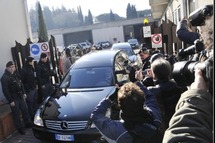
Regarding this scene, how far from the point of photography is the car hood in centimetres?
536

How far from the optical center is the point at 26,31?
10766 mm

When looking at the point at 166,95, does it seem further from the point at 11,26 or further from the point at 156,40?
the point at 11,26

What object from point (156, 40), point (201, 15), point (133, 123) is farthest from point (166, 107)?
point (156, 40)

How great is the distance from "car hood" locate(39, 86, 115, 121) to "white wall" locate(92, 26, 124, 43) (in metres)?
51.7

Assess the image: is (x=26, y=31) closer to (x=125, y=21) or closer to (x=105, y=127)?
(x=105, y=127)

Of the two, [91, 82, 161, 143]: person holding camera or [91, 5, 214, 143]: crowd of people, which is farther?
[91, 82, 161, 143]: person holding camera

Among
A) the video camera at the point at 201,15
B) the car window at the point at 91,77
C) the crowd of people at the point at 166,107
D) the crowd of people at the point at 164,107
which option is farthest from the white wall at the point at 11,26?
the video camera at the point at 201,15

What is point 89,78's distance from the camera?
6.63 meters

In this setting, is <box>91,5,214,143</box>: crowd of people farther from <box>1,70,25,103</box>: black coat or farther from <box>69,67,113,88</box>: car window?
<box>1,70,25,103</box>: black coat

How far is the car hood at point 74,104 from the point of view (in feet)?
Answer: 17.6

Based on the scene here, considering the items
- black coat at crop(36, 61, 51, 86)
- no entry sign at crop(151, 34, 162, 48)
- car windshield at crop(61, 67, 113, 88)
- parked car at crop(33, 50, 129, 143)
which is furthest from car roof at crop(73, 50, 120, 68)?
no entry sign at crop(151, 34, 162, 48)

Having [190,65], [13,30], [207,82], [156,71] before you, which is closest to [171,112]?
[156,71]

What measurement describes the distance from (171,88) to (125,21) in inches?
2218

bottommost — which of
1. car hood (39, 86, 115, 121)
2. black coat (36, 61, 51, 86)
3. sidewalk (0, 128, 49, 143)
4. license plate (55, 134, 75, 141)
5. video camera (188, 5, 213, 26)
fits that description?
sidewalk (0, 128, 49, 143)
